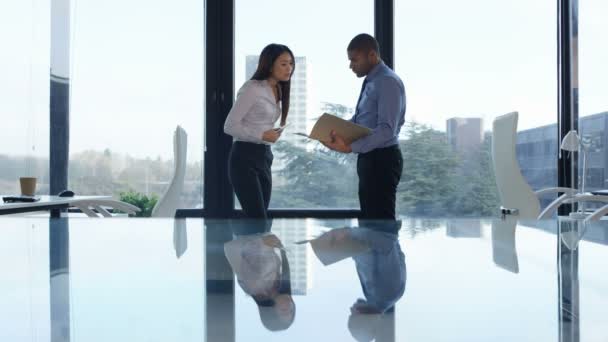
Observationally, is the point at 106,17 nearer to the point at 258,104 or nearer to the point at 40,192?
the point at 40,192

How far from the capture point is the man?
2656 millimetres

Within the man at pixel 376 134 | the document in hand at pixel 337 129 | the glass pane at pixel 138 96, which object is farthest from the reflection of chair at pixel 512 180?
the glass pane at pixel 138 96

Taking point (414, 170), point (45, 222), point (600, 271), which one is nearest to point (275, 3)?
point (414, 170)

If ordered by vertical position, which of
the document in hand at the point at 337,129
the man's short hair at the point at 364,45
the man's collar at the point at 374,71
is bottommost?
the document in hand at the point at 337,129

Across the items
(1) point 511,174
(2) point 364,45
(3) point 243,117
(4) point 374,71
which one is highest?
(2) point 364,45

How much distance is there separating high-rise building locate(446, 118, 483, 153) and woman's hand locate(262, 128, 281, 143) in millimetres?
2675

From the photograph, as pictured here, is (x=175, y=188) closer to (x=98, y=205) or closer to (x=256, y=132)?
(x=98, y=205)

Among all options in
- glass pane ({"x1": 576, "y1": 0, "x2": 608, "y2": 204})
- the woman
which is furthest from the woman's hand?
glass pane ({"x1": 576, "y1": 0, "x2": 608, "y2": 204})

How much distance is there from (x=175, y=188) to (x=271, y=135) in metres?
0.69

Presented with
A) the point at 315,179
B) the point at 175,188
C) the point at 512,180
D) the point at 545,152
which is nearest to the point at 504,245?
the point at 175,188

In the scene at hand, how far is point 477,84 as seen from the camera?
196 inches

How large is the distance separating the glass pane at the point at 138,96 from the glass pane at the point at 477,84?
1923mm

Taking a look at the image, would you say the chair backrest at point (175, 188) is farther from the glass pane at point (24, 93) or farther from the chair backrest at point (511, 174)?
the chair backrest at point (511, 174)

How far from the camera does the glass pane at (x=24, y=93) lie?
13.5ft
